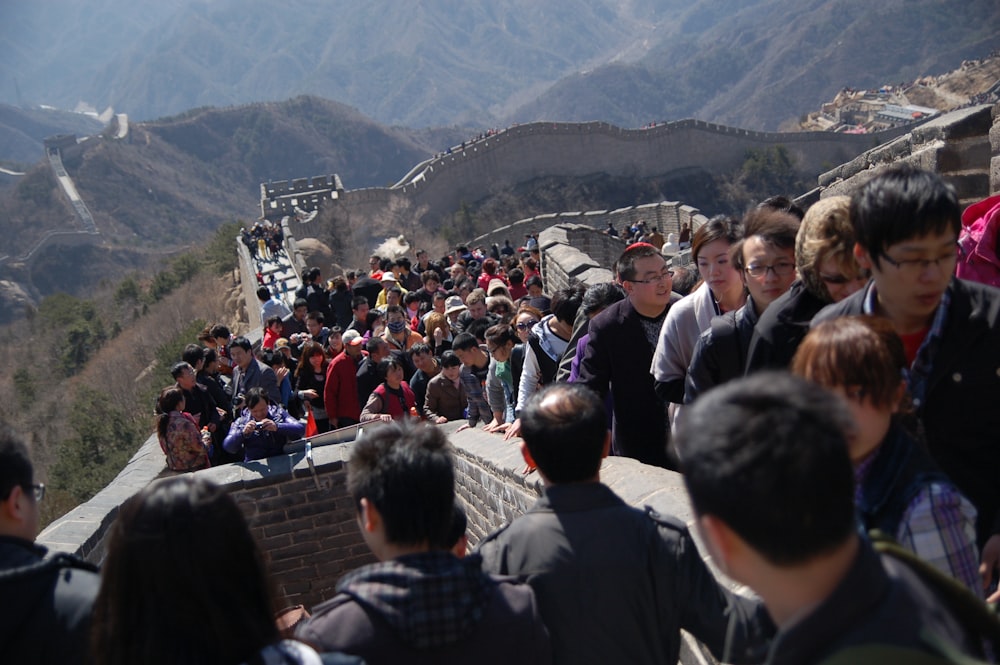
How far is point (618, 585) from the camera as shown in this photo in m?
2.01

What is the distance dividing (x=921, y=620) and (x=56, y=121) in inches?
7339

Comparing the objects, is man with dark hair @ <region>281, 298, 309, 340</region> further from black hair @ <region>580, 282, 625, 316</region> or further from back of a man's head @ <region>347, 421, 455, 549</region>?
back of a man's head @ <region>347, 421, 455, 549</region>

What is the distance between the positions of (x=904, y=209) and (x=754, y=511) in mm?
1098

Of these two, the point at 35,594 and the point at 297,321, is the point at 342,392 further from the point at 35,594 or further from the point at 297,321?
the point at 35,594

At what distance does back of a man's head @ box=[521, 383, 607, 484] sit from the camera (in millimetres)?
2125

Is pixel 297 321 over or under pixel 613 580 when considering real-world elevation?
over

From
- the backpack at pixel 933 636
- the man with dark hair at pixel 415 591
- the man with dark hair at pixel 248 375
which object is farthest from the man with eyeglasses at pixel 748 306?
the man with dark hair at pixel 248 375

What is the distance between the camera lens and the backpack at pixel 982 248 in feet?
9.20

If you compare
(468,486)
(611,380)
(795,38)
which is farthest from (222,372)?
(795,38)

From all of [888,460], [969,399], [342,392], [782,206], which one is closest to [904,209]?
[969,399]

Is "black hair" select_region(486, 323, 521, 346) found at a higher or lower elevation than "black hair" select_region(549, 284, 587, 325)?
lower

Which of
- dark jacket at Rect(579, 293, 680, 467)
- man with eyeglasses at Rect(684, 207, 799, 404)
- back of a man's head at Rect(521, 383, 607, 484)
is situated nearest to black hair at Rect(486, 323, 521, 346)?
dark jacket at Rect(579, 293, 680, 467)

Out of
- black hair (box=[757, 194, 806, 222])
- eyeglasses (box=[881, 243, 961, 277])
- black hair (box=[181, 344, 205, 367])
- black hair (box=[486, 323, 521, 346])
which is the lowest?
black hair (box=[486, 323, 521, 346])

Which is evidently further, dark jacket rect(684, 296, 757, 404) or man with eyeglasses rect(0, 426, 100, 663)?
dark jacket rect(684, 296, 757, 404)
